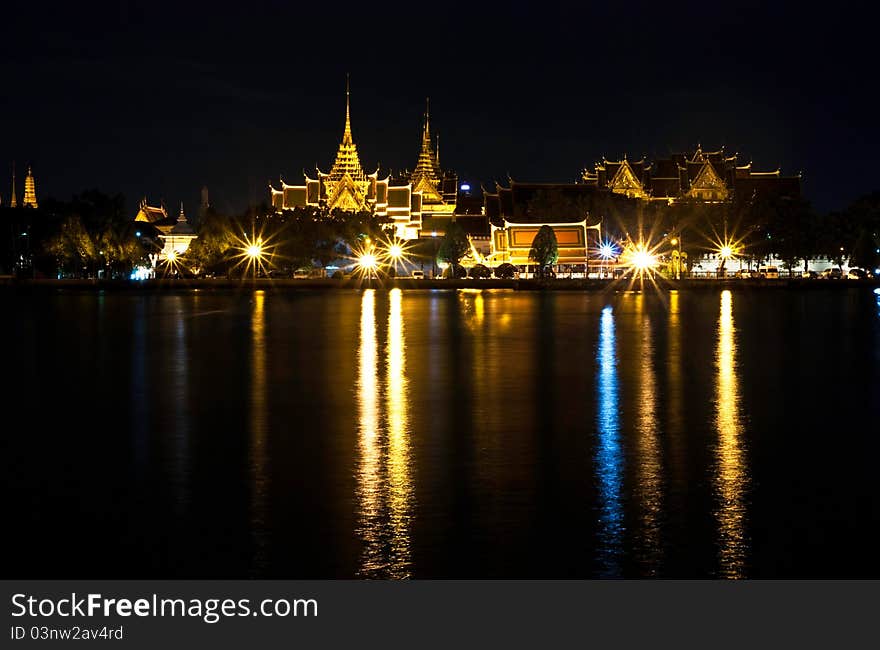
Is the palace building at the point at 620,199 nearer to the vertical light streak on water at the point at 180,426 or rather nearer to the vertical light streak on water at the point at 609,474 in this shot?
the vertical light streak on water at the point at 180,426

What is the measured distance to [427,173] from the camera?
3991 inches

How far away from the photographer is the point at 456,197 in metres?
96.9

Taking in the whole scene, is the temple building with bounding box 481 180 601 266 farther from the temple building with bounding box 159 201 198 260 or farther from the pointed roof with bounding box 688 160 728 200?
the temple building with bounding box 159 201 198 260

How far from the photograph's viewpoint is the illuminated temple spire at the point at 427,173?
95.8 m

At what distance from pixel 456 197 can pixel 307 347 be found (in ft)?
236

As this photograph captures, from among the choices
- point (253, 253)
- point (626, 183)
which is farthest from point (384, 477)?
point (626, 183)

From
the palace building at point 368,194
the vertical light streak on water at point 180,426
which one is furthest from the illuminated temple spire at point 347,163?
the vertical light streak on water at point 180,426

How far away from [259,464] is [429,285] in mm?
56515

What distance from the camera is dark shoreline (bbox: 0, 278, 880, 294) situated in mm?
65688

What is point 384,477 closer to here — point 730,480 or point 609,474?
point 609,474

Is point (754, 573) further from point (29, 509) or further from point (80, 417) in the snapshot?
point (80, 417)

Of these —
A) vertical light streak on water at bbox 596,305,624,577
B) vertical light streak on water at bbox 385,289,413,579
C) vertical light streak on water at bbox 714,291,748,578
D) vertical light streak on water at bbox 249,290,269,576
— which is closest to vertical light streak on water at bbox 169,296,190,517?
vertical light streak on water at bbox 249,290,269,576

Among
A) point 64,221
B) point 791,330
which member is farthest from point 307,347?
point 64,221
